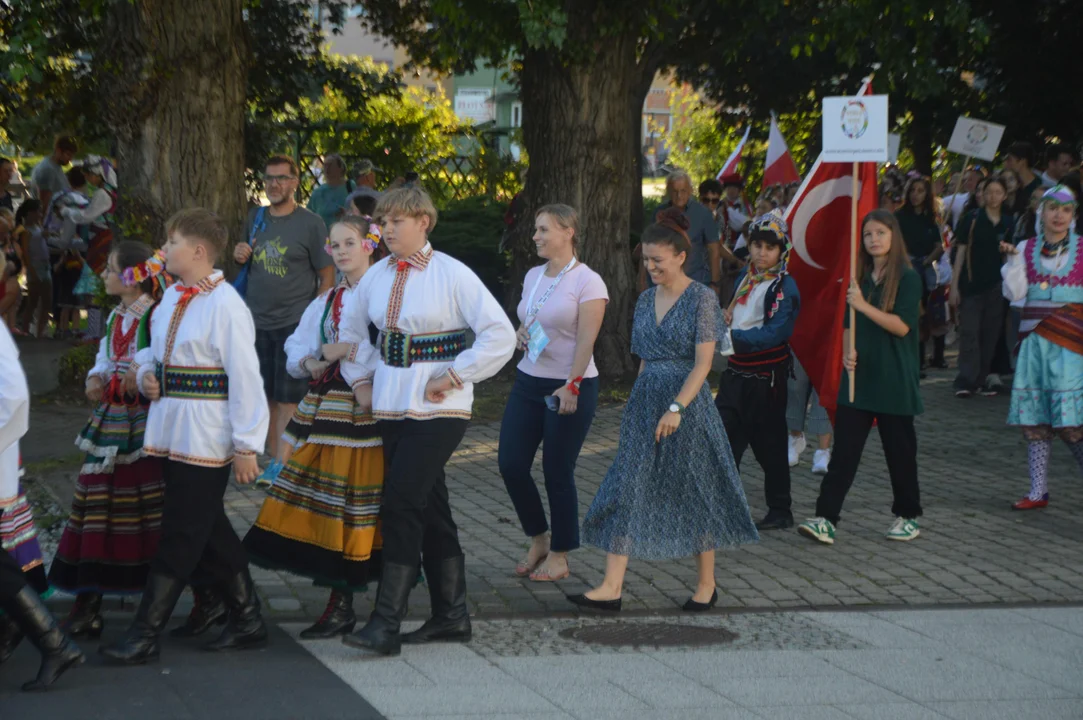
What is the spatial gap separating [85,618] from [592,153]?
846 cm

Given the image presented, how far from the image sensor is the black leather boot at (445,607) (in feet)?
20.0

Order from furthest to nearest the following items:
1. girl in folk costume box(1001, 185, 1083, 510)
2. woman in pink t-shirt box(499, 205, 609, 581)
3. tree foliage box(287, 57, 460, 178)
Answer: tree foliage box(287, 57, 460, 178)
girl in folk costume box(1001, 185, 1083, 510)
woman in pink t-shirt box(499, 205, 609, 581)

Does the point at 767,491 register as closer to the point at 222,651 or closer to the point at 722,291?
the point at 222,651

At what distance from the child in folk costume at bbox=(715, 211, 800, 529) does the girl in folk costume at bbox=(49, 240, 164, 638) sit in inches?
143

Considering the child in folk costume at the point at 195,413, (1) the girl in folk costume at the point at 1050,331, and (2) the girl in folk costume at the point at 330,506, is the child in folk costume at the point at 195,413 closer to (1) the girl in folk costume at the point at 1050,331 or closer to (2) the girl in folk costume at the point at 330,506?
(2) the girl in folk costume at the point at 330,506

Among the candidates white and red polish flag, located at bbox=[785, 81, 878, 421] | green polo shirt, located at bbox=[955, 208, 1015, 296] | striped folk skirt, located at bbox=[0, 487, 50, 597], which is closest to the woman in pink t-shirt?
white and red polish flag, located at bbox=[785, 81, 878, 421]

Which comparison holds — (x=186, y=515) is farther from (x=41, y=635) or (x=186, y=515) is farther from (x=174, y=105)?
(x=174, y=105)

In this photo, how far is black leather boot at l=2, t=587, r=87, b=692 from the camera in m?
5.25

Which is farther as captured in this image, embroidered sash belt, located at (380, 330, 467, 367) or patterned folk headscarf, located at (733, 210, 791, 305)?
patterned folk headscarf, located at (733, 210, 791, 305)

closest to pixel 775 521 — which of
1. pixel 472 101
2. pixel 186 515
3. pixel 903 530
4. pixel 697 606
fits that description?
pixel 903 530

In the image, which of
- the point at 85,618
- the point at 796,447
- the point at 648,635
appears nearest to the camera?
the point at 85,618

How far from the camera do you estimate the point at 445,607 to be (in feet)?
20.0

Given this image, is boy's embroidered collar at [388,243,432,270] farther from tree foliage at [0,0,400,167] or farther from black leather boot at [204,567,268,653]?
tree foliage at [0,0,400,167]

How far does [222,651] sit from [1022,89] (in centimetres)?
1847
